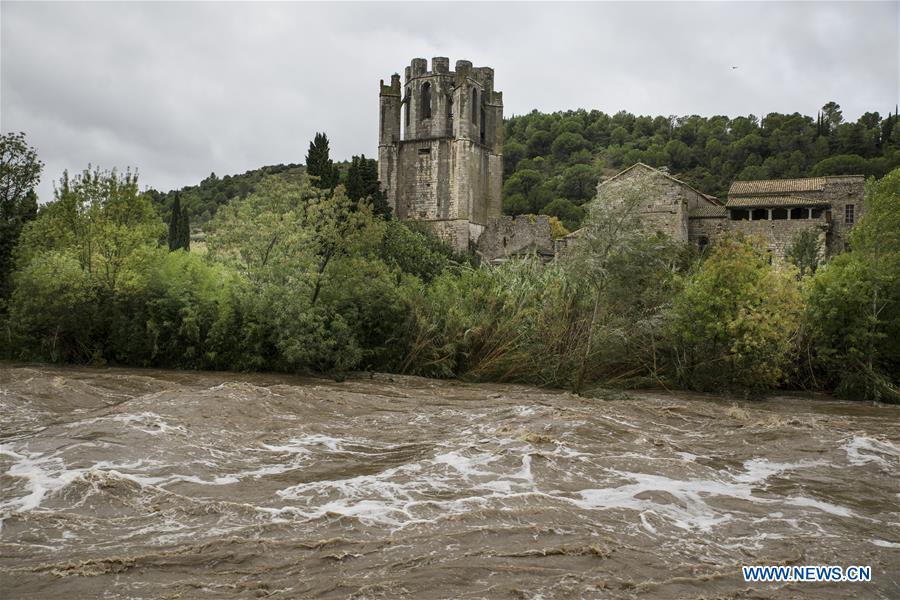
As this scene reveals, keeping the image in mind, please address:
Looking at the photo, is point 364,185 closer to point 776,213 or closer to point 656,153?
point 776,213

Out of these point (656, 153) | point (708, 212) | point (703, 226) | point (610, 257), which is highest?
point (656, 153)

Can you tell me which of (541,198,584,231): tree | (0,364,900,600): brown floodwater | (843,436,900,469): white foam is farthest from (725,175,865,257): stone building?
(843,436,900,469): white foam

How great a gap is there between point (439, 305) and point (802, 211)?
108 ft

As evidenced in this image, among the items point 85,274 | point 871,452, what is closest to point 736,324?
point 871,452

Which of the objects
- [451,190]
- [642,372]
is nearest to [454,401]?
[642,372]

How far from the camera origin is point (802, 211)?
45781 millimetres

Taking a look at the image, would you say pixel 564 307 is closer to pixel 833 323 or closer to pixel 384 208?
pixel 833 323

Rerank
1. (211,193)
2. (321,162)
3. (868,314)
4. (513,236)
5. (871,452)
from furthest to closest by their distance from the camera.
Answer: (211,193), (513,236), (321,162), (868,314), (871,452)

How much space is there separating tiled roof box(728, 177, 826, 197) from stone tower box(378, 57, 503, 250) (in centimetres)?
1704

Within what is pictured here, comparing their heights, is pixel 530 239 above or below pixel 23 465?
above

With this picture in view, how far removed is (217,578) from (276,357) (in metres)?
15.5

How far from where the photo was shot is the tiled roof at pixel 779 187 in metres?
46.2

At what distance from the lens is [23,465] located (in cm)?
940

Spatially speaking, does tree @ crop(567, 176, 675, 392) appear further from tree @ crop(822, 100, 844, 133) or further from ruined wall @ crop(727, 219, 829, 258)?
tree @ crop(822, 100, 844, 133)
